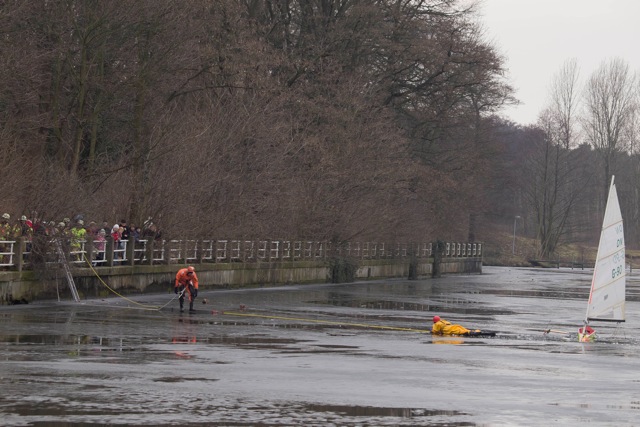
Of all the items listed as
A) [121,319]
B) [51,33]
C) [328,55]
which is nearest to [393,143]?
[328,55]

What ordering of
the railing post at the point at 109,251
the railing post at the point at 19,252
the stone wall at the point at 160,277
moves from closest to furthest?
the railing post at the point at 19,252 < the stone wall at the point at 160,277 < the railing post at the point at 109,251

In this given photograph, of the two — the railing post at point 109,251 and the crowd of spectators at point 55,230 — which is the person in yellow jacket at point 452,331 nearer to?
the crowd of spectators at point 55,230

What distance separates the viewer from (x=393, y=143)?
64.9 metres

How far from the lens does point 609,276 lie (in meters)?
31.7

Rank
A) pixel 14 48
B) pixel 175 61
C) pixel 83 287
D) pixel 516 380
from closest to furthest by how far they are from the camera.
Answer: pixel 516 380, pixel 83 287, pixel 14 48, pixel 175 61

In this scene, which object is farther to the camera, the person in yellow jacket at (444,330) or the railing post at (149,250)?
the railing post at (149,250)

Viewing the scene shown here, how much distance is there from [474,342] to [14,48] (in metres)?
22.5

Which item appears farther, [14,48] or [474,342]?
[14,48]

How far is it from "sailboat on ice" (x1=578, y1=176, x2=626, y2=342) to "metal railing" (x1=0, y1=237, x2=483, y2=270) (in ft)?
45.2

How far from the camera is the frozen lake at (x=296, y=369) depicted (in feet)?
46.2

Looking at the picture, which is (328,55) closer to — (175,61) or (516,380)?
(175,61)

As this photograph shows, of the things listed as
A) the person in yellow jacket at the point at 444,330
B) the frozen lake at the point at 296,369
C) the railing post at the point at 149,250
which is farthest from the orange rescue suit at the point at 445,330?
the railing post at the point at 149,250

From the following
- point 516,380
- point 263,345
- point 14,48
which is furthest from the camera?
point 14,48

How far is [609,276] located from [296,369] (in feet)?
48.0
